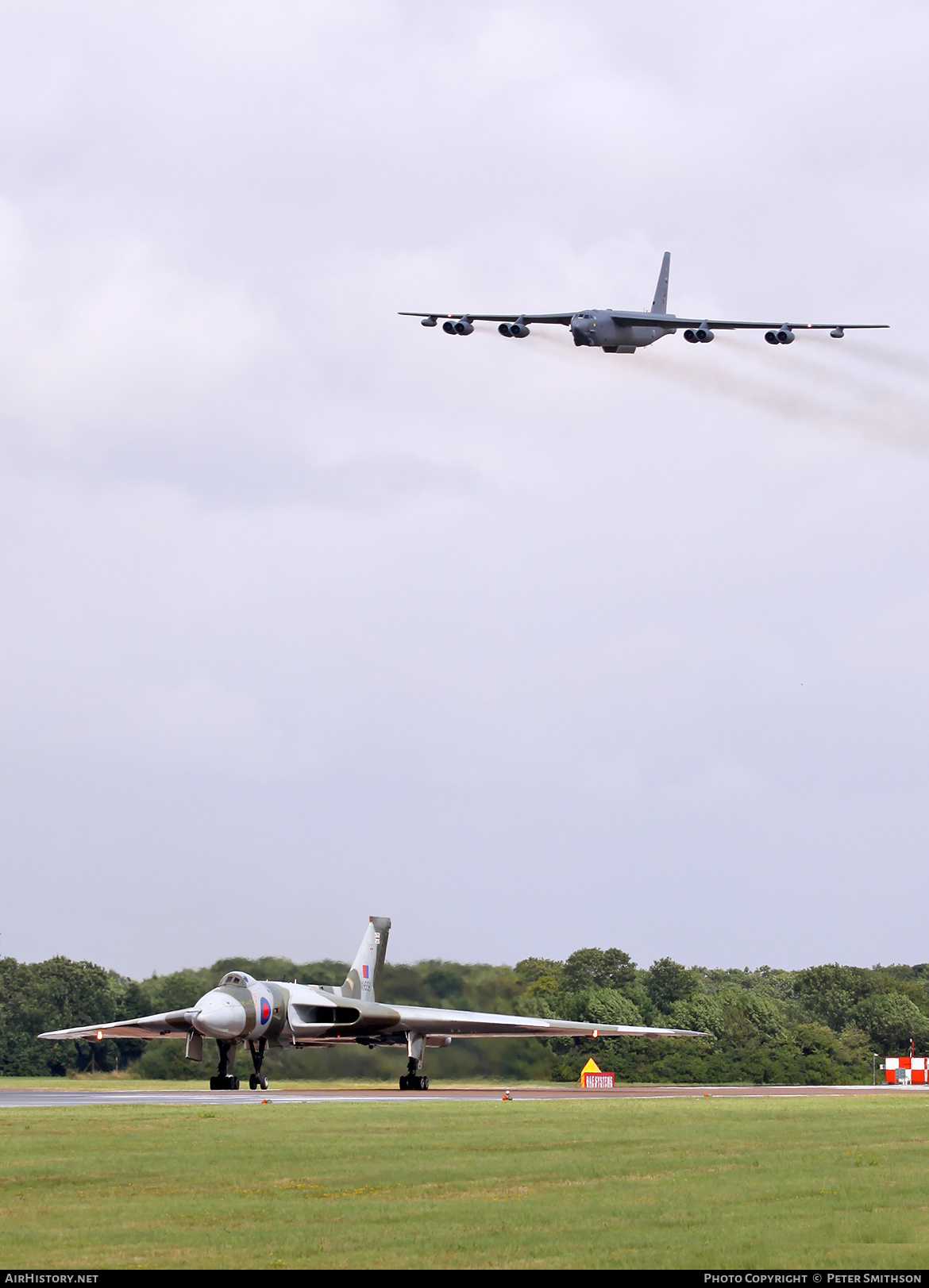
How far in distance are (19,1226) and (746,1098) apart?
3391 cm

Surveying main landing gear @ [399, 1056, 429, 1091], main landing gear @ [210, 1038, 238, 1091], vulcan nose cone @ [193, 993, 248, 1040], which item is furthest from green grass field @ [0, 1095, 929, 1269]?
main landing gear @ [399, 1056, 429, 1091]

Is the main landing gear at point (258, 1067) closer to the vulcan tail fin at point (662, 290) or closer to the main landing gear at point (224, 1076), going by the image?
the main landing gear at point (224, 1076)

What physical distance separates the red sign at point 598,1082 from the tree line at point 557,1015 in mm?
2792

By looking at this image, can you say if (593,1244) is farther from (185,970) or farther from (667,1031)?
(185,970)

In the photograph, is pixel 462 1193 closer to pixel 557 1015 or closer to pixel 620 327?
pixel 620 327

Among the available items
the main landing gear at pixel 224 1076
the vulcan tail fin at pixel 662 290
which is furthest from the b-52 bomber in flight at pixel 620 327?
the main landing gear at pixel 224 1076

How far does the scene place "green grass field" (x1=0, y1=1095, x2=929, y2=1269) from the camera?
13.6 metres

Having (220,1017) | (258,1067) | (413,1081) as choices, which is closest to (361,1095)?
(258,1067)

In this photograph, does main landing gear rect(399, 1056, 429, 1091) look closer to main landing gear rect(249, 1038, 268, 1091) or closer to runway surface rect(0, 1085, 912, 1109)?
runway surface rect(0, 1085, 912, 1109)

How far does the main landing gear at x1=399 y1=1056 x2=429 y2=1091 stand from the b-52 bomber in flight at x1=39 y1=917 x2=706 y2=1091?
0.09 feet

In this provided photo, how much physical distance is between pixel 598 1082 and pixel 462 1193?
3890 cm

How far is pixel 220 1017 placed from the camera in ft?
135

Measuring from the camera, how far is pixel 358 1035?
5016cm

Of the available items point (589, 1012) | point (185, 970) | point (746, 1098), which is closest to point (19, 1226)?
point (746, 1098)
